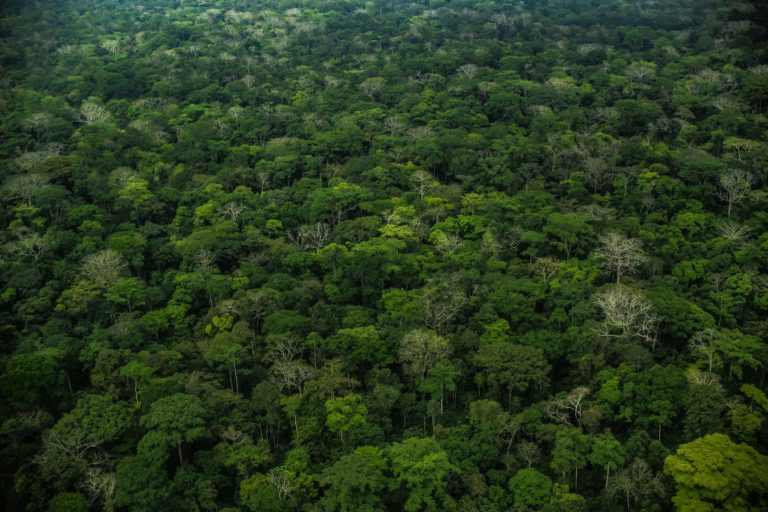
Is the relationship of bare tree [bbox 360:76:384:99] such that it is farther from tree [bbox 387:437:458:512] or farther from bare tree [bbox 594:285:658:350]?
tree [bbox 387:437:458:512]

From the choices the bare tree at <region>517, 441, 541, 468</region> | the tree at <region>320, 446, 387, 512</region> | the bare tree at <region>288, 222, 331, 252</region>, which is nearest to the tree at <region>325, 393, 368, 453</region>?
the tree at <region>320, 446, 387, 512</region>

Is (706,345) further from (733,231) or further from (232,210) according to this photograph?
(232,210)

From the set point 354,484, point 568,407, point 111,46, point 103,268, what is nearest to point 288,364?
point 354,484

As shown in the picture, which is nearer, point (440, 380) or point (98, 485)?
point (98, 485)

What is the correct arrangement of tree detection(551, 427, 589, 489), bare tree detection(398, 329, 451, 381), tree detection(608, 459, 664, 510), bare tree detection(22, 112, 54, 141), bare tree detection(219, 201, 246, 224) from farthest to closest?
bare tree detection(22, 112, 54, 141) → bare tree detection(219, 201, 246, 224) → bare tree detection(398, 329, 451, 381) → tree detection(551, 427, 589, 489) → tree detection(608, 459, 664, 510)

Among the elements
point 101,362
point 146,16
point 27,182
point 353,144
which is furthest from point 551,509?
point 146,16

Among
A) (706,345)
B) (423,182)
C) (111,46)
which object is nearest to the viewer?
(706,345)

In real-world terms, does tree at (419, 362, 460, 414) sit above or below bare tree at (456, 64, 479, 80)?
below

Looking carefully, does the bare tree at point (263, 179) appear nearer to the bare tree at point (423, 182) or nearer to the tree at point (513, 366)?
the bare tree at point (423, 182)
